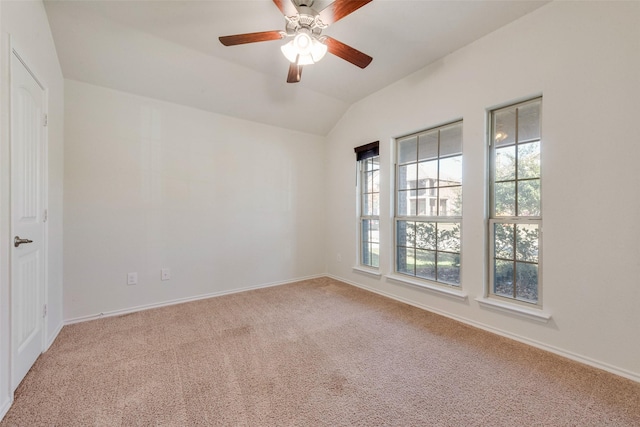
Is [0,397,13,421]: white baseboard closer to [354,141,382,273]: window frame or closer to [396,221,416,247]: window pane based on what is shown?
[354,141,382,273]: window frame

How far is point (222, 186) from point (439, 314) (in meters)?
2.91

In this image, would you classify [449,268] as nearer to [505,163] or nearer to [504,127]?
[505,163]

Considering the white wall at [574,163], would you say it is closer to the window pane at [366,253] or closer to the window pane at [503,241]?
the window pane at [503,241]

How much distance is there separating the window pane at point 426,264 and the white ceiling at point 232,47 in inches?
80.3

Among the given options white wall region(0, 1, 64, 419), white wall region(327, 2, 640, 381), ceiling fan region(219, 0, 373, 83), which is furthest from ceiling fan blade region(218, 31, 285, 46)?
white wall region(327, 2, 640, 381)

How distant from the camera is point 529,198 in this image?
216 centimetres

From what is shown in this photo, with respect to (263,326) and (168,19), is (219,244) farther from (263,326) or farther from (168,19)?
(168,19)

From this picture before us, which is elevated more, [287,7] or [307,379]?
[287,7]

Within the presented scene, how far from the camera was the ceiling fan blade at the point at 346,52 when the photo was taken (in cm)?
188

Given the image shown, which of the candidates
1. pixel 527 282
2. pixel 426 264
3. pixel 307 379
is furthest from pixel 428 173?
pixel 307 379

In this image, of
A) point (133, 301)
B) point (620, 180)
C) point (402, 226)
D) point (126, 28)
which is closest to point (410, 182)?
point (402, 226)

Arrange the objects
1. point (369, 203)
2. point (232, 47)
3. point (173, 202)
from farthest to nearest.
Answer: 1. point (369, 203)
2. point (173, 202)
3. point (232, 47)

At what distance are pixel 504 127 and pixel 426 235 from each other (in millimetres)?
1271

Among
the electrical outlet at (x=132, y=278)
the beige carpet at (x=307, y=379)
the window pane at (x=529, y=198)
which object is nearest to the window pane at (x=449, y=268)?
the beige carpet at (x=307, y=379)
